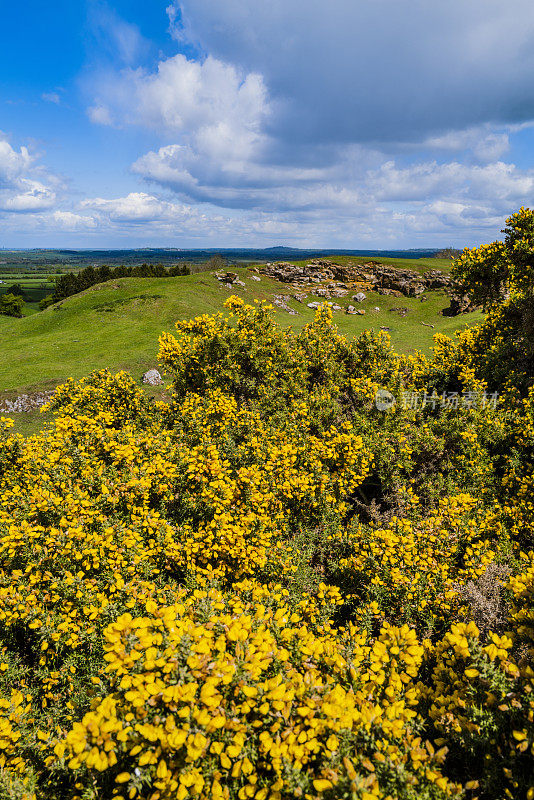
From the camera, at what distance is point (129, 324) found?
44.4 metres

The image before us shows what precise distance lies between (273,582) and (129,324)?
4253 cm

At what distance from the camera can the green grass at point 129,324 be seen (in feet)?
110

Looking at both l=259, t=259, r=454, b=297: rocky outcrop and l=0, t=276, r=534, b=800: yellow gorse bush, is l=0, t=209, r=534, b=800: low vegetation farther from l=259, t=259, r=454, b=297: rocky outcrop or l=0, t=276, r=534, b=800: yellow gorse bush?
l=259, t=259, r=454, b=297: rocky outcrop

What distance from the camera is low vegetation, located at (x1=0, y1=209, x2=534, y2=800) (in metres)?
3.56

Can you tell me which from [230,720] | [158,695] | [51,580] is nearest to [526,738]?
[230,720]

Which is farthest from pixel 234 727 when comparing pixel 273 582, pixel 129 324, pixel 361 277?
pixel 361 277

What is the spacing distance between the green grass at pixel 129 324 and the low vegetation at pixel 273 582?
18259 mm

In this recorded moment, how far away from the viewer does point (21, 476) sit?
10.6 m

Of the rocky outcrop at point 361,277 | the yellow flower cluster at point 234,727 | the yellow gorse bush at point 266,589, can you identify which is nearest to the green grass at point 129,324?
the rocky outcrop at point 361,277

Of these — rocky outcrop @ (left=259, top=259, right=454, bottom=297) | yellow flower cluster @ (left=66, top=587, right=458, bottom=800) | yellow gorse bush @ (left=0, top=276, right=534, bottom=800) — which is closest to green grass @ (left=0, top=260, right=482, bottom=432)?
rocky outcrop @ (left=259, top=259, right=454, bottom=297)

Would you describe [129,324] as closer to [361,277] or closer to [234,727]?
[234,727]

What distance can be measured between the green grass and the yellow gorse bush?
717 inches

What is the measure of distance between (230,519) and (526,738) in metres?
5.85

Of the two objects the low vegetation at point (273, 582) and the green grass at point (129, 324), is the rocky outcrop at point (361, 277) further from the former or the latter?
the low vegetation at point (273, 582)
